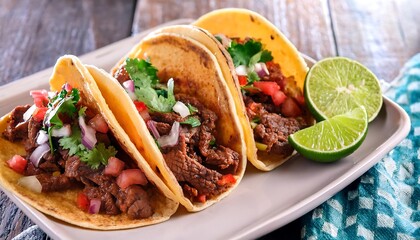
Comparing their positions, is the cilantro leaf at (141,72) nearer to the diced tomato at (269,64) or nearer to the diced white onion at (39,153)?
the diced white onion at (39,153)

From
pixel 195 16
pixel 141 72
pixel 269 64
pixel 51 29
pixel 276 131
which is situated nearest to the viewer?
Result: pixel 141 72

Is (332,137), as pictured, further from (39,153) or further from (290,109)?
(39,153)

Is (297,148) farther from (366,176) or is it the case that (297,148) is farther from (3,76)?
(3,76)

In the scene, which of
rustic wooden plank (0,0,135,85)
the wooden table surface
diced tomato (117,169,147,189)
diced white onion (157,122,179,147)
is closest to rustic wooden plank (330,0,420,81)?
the wooden table surface

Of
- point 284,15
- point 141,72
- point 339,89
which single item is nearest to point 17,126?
point 141,72

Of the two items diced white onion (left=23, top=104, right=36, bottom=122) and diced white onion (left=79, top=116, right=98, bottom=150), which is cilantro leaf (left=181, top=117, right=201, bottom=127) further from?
diced white onion (left=23, top=104, right=36, bottom=122)

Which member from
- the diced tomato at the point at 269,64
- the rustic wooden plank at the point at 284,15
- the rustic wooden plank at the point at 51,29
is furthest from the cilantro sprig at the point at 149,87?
the rustic wooden plank at the point at 284,15
